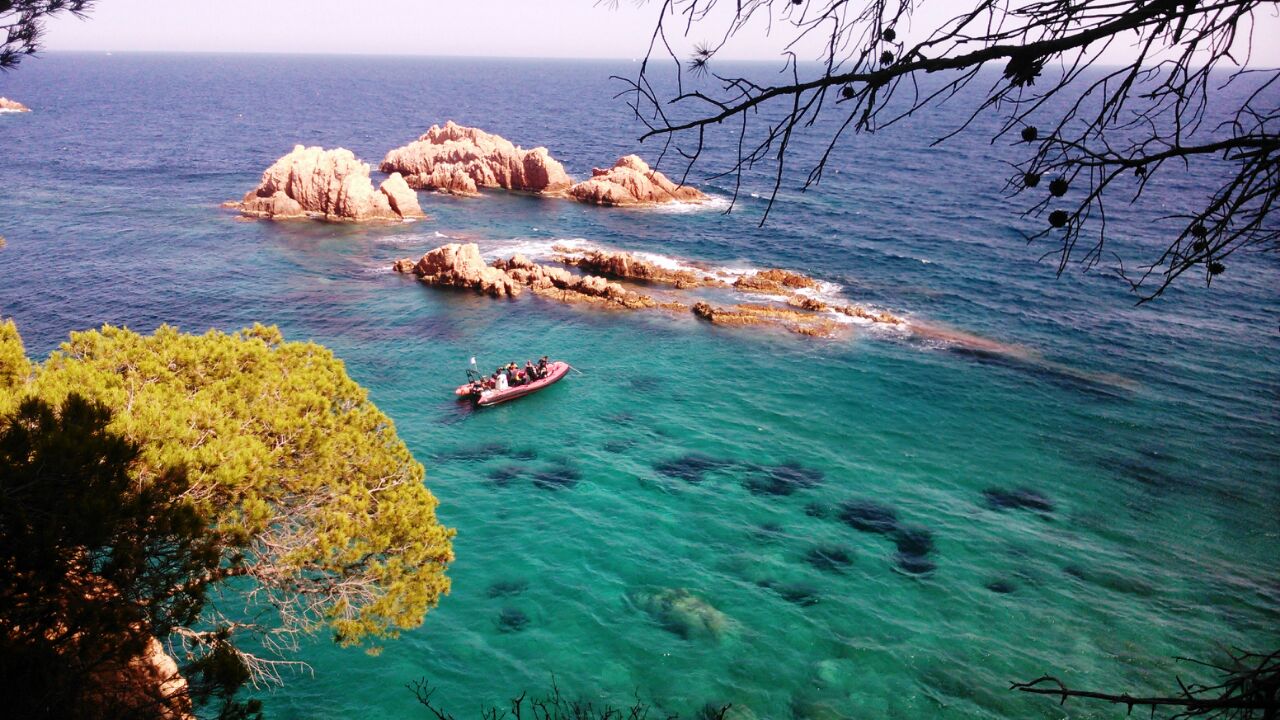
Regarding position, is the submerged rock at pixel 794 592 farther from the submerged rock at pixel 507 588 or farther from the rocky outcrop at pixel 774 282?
the rocky outcrop at pixel 774 282

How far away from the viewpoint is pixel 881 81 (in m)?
4.02

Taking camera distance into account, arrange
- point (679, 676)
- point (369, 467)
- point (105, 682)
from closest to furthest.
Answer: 1. point (105, 682)
2. point (369, 467)
3. point (679, 676)

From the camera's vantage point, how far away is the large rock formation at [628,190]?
6806 centimetres

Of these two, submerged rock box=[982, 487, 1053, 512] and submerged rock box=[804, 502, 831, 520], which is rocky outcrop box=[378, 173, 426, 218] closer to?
submerged rock box=[804, 502, 831, 520]

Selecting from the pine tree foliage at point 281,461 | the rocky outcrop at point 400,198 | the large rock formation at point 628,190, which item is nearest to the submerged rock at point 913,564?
the pine tree foliage at point 281,461

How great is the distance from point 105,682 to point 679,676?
1213 centimetres

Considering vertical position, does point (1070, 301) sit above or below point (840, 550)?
above

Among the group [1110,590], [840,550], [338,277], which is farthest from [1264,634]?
[338,277]

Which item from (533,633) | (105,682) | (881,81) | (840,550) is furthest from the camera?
(840,550)

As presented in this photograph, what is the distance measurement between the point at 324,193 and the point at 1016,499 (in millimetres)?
54479

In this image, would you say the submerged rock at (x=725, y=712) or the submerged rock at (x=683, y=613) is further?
the submerged rock at (x=683, y=613)

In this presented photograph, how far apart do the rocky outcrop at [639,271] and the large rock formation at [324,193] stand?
2071cm

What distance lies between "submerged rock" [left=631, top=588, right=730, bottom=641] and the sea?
0.09m

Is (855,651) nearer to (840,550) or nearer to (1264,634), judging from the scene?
(840,550)
